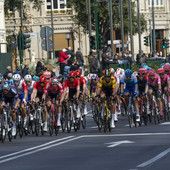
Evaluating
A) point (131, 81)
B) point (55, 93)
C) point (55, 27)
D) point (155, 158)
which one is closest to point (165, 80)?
point (131, 81)

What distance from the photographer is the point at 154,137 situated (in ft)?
64.4

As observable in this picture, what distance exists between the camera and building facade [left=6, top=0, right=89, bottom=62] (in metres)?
88.4

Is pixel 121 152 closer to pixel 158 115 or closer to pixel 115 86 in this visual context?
pixel 115 86

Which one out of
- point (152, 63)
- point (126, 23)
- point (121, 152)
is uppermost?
point (126, 23)

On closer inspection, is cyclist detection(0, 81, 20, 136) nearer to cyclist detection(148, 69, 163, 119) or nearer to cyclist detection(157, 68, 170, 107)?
cyclist detection(148, 69, 163, 119)

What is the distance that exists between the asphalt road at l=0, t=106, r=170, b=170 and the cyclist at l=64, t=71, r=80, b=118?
0.97 m

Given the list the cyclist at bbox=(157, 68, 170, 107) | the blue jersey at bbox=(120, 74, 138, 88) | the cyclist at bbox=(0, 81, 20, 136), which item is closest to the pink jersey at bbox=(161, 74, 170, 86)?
the cyclist at bbox=(157, 68, 170, 107)

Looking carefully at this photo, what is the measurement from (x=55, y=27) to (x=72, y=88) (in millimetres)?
67494

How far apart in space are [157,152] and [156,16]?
7952 cm

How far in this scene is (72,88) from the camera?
2348 cm

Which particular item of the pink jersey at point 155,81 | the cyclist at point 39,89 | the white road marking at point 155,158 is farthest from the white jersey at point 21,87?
the white road marking at point 155,158

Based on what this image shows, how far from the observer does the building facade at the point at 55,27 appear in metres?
88.4

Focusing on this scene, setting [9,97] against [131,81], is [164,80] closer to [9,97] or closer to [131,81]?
[131,81]

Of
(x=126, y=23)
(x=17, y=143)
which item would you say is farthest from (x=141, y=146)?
(x=126, y=23)
